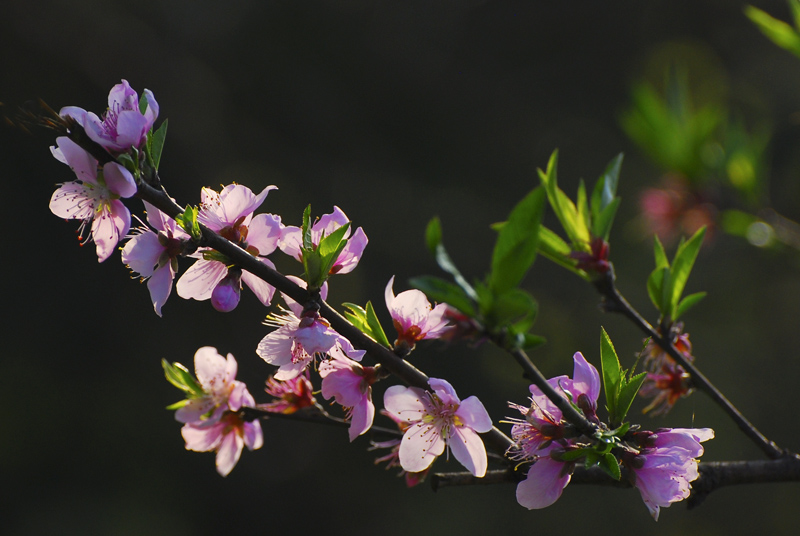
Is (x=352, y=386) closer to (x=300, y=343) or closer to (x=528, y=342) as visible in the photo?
(x=300, y=343)

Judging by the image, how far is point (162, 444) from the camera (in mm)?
3416

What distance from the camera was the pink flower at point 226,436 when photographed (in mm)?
666

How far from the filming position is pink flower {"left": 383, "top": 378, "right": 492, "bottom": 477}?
19.4 inches

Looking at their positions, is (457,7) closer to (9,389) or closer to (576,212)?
(9,389)

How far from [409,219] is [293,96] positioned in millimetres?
1119

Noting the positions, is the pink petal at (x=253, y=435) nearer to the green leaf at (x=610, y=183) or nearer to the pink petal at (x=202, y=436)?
the pink petal at (x=202, y=436)

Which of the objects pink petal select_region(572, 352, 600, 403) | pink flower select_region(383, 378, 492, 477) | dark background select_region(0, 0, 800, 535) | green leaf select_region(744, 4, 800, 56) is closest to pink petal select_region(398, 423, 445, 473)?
pink flower select_region(383, 378, 492, 477)

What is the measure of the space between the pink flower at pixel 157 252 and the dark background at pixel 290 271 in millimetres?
2683

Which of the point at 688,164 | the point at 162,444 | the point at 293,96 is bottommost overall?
the point at 162,444

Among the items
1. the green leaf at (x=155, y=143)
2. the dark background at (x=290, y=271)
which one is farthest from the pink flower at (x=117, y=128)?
the dark background at (x=290, y=271)

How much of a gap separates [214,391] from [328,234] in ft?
0.80

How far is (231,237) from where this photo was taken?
0.56m

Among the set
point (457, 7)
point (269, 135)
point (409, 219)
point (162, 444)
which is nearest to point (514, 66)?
point (457, 7)

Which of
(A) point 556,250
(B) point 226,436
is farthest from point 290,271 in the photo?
(A) point 556,250
